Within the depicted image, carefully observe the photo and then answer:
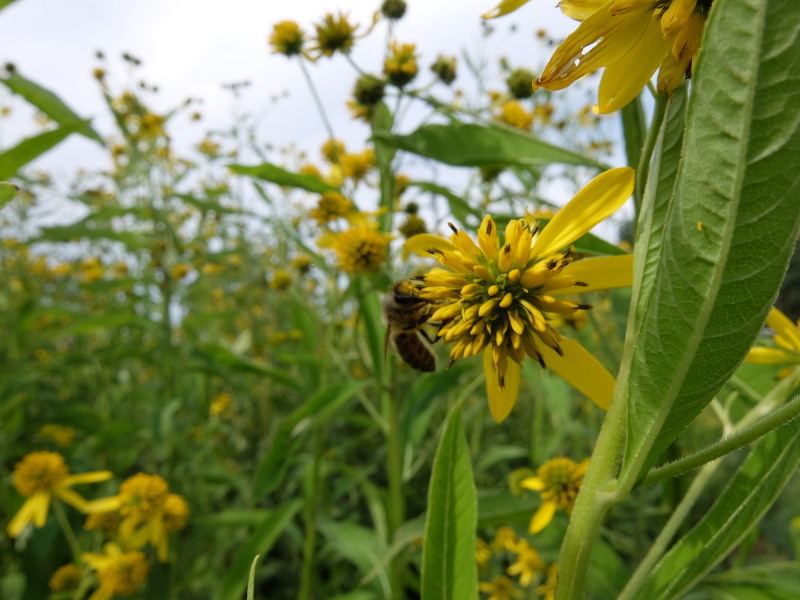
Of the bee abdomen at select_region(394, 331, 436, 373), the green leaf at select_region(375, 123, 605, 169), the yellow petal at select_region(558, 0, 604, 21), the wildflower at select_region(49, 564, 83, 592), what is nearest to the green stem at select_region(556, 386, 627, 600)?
the yellow petal at select_region(558, 0, 604, 21)

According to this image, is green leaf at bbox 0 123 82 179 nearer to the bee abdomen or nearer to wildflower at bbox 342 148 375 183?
the bee abdomen

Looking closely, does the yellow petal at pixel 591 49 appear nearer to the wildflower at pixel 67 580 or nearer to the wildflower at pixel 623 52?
the wildflower at pixel 623 52

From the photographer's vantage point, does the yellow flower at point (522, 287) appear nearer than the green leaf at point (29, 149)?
Yes

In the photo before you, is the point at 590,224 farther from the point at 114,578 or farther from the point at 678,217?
the point at 114,578

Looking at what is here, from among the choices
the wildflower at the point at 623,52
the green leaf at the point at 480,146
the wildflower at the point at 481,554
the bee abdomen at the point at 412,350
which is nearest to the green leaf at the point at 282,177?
the green leaf at the point at 480,146

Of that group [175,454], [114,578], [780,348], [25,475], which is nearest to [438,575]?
[780,348]
